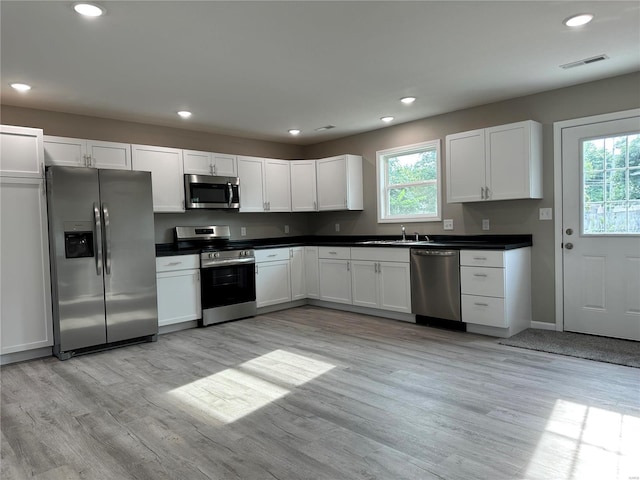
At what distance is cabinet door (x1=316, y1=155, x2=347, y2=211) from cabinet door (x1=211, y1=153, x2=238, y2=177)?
1.21m

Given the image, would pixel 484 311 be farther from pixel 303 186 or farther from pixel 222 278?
pixel 303 186

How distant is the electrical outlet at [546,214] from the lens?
4.23 metres

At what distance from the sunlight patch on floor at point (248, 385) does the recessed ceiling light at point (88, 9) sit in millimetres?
2409

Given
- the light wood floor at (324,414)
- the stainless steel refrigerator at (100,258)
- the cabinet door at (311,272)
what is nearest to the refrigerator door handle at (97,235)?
the stainless steel refrigerator at (100,258)

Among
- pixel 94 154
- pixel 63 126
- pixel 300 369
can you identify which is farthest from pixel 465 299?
pixel 63 126

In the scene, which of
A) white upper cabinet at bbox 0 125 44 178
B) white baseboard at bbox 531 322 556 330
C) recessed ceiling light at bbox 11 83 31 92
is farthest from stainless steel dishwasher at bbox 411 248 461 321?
recessed ceiling light at bbox 11 83 31 92

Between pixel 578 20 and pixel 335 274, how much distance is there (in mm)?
3684

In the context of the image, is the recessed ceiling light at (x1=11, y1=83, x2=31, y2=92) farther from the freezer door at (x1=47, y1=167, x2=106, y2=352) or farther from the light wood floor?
the light wood floor

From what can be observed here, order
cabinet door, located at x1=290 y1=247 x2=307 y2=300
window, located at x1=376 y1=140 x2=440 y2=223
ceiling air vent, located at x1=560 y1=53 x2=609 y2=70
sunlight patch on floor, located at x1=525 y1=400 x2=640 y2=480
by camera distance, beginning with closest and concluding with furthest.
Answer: sunlight patch on floor, located at x1=525 y1=400 x2=640 y2=480 < ceiling air vent, located at x1=560 y1=53 x2=609 y2=70 < window, located at x1=376 y1=140 x2=440 y2=223 < cabinet door, located at x1=290 y1=247 x2=307 y2=300

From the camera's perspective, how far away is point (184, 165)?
5.14 meters

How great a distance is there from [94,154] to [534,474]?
15.0 feet

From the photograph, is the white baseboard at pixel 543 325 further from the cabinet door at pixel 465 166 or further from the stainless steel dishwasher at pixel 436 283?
the cabinet door at pixel 465 166

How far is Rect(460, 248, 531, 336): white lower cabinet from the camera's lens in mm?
4027

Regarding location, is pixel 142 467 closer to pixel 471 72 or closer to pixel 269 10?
pixel 269 10
